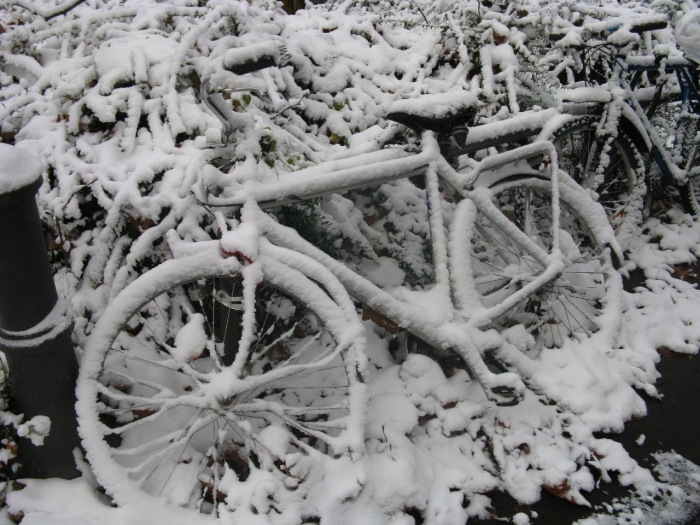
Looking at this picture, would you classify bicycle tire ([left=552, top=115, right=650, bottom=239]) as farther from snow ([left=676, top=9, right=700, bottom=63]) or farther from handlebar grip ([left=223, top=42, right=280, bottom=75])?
handlebar grip ([left=223, top=42, right=280, bottom=75])

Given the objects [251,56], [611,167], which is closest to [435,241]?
[251,56]

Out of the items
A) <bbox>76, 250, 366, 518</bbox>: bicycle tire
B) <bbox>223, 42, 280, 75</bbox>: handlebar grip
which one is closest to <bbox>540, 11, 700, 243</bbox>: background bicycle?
<bbox>223, 42, 280, 75</bbox>: handlebar grip

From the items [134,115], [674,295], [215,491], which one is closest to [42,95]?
[134,115]

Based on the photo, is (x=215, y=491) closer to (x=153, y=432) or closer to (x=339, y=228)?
(x=153, y=432)

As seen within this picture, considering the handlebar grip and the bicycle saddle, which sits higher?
the handlebar grip

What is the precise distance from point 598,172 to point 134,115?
2.80 metres

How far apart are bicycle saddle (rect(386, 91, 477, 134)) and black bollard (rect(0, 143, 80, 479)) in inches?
59.1

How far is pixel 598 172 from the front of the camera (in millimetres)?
3520

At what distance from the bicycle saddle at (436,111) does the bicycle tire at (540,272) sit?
1.60ft

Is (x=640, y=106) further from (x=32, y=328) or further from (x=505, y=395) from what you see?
(x=32, y=328)

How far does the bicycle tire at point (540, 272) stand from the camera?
284cm

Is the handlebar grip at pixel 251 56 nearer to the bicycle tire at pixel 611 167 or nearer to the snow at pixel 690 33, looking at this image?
the bicycle tire at pixel 611 167

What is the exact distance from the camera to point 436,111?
2.43m

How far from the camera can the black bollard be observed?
1753mm
